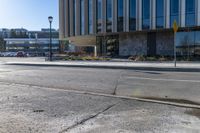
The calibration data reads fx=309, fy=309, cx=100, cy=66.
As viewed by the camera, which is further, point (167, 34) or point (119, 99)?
point (167, 34)

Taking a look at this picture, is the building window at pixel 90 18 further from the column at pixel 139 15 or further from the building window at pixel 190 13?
the building window at pixel 190 13

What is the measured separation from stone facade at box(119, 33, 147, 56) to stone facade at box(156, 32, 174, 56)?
1.98 meters

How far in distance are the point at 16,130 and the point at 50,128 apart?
624 millimetres

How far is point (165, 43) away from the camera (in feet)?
135

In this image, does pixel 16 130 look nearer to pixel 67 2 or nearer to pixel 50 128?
pixel 50 128

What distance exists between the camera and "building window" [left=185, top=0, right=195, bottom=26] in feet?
115

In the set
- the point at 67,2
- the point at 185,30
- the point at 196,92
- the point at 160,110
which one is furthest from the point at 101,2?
the point at 160,110

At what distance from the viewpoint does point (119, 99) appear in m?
9.07

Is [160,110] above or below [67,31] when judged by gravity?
below

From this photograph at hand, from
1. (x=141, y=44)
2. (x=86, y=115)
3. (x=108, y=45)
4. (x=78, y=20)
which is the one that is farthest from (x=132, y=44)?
(x=86, y=115)

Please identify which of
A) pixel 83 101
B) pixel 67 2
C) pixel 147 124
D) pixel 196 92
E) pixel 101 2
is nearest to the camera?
pixel 147 124

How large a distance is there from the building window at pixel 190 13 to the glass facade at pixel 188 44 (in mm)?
2912

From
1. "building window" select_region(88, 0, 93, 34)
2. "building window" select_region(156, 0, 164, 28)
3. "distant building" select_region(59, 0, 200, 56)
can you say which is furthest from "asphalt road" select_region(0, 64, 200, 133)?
"building window" select_region(88, 0, 93, 34)

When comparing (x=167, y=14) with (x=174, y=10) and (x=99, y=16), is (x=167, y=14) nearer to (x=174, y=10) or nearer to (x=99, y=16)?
(x=174, y=10)
